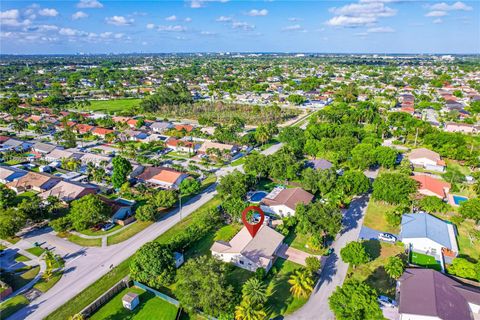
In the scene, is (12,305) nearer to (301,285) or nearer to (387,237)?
(301,285)

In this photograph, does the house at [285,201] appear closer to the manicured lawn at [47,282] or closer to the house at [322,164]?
the house at [322,164]

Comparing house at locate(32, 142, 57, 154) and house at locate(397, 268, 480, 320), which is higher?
house at locate(32, 142, 57, 154)

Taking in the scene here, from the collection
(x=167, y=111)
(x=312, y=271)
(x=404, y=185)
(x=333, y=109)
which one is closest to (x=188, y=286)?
(x=312, y=271)

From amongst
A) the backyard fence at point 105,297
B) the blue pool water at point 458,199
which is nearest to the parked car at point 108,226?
the backyard fence at point 105,297

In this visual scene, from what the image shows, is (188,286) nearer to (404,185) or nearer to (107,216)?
(107,216)

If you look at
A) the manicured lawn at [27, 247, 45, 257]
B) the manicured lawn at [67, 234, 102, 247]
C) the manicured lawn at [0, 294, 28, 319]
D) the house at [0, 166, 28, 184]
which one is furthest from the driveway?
the house at [0, 166, 28, 184]

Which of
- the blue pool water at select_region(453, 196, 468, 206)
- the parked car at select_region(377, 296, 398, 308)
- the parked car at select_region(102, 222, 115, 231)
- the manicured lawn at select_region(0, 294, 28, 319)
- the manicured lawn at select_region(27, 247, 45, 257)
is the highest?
the blue pool water at select_region(453, 196, 468, 206)

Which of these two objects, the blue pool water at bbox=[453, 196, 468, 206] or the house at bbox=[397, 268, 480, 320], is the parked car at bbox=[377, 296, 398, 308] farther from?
the blue pool water at bbox=[453, 196, 468, 206]
